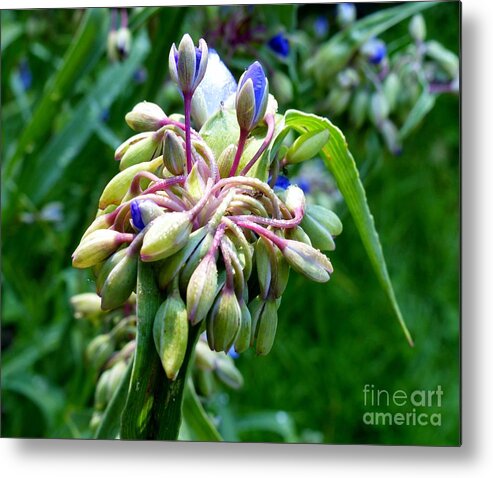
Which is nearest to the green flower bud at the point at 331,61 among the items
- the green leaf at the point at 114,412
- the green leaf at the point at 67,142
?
the green leaf at the point at 67,142

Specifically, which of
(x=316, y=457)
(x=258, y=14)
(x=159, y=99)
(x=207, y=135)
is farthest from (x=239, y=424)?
(x=207, y=135)

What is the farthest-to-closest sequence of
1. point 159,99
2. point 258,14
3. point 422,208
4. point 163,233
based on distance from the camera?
1. point 422,208
2. point 159,99
3. point 258,14
4. point 163,233

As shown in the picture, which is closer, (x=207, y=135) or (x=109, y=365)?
(x=207, y=135)

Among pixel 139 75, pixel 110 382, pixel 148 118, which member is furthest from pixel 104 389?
pixel 139 75

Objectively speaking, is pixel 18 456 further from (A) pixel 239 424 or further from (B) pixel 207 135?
(B) pixel 207 135

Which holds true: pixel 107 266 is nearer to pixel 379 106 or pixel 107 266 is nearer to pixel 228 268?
pixel 228 268

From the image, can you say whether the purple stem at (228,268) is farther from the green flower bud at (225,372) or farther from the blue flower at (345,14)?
the blue flower at (345,14)

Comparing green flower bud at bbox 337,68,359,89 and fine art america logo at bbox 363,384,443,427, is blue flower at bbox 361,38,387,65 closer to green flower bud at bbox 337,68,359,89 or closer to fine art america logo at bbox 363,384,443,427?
green flower bud at bbox 337,68,359,89
